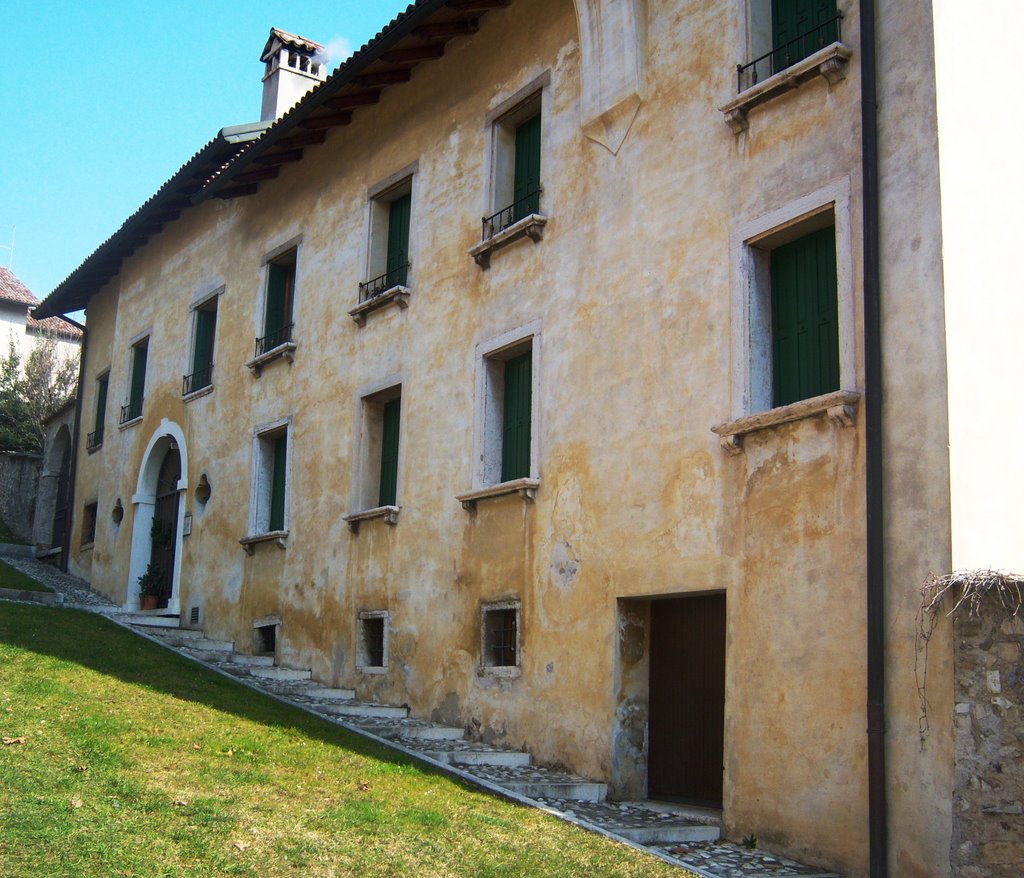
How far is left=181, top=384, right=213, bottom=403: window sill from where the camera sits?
19781 mm

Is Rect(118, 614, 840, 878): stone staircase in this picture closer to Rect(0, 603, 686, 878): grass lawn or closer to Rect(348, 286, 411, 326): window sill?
Rect(0, 603, 686, 878): grass lawn

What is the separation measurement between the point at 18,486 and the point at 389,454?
1908 cm

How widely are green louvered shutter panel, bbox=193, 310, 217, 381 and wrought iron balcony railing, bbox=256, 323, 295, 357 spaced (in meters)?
2.48

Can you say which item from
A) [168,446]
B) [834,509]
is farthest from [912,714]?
[168,446]

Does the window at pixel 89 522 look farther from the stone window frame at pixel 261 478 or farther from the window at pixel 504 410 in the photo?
the window at pixel 504 410

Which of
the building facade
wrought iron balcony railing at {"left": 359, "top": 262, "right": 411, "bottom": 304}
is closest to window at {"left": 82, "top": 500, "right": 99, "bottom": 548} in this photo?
the building facade

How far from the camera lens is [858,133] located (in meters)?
9.48

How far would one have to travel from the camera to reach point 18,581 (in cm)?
2095

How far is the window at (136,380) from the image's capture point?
23.0 metres

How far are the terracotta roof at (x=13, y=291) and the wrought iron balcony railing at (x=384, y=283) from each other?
28891mm

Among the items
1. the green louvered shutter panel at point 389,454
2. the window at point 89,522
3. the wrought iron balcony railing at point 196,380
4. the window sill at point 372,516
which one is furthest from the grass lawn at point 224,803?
the window at point 89,522

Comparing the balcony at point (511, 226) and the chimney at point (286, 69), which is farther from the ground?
the chimney at point (286, 69)

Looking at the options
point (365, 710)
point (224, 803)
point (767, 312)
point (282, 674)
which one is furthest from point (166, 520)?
point (767, 312)

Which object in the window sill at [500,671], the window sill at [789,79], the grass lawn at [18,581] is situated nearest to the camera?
the window sill at [789,79]
